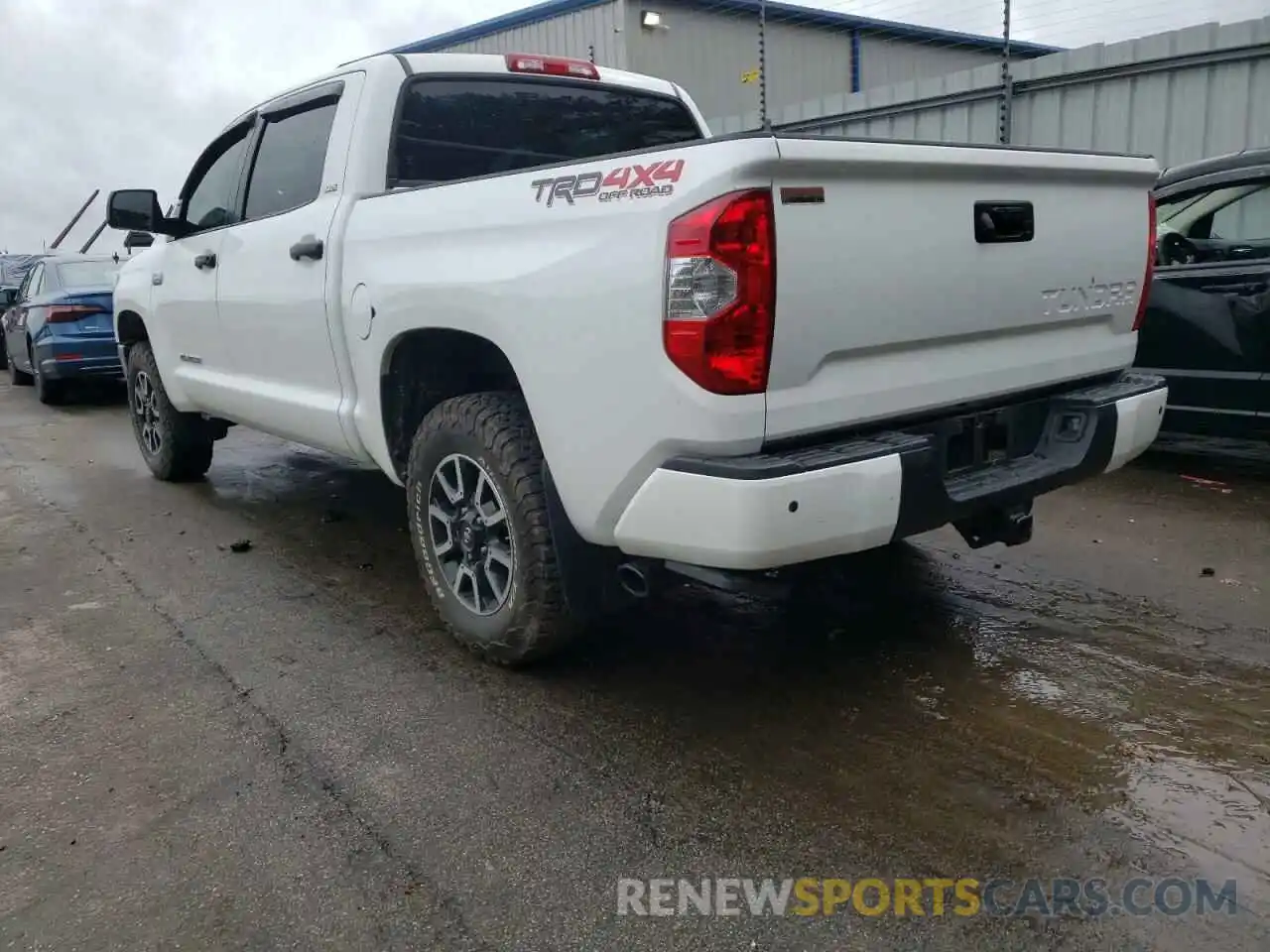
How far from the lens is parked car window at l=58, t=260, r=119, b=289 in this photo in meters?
11.5

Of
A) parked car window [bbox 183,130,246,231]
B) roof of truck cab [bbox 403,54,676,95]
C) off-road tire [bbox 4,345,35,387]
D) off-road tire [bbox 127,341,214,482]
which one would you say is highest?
roof of truck cab [bbox 403,54,676,95]

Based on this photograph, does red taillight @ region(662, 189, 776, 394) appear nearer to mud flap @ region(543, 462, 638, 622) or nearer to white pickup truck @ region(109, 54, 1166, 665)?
white pickup truck @ region(109, 54, 1166, 665)

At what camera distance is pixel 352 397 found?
395 cm

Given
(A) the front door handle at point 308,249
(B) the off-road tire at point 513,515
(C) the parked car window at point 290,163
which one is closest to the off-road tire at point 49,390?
(C) the parked car window at point 290,163

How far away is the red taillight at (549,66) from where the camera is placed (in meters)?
4.33

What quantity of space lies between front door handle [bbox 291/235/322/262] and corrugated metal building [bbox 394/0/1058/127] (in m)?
10.8

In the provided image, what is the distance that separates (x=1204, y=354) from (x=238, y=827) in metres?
5.08

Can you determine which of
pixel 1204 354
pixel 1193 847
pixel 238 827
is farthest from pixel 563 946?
pixel 1204 354

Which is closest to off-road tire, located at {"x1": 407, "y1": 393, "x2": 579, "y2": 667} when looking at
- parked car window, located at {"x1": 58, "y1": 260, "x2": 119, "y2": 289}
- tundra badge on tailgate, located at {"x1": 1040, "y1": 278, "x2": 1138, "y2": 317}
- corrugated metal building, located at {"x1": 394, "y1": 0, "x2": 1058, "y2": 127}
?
tundra badge on tailgate, located at {"x1": 1040, "y1": 278, "x2": 1138, "y2": 317}

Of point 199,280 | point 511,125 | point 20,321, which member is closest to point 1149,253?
point 511,125

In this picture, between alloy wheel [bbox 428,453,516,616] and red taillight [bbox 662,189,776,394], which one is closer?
red taillight [bbox 662,189,776,394]

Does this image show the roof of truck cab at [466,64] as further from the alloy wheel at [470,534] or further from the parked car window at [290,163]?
the alloy wheel at [470,534]

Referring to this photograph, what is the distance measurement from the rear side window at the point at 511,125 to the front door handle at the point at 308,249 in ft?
1.19

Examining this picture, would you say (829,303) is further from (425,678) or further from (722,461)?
(425,678)
